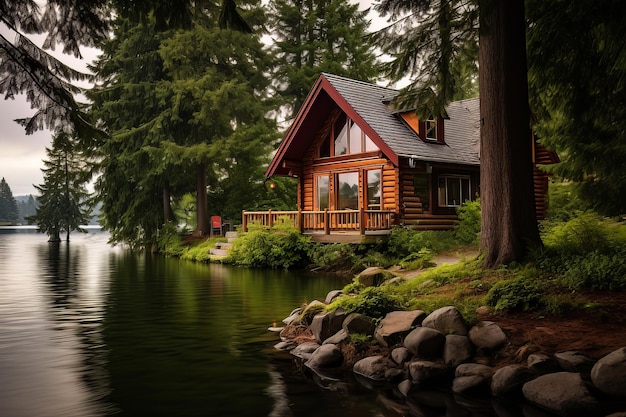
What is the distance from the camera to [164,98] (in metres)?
31.4

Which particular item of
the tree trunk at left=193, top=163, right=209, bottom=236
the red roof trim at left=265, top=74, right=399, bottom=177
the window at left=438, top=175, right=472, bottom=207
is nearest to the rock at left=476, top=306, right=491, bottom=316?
the red roof trim at left=265, top=74, right=399, bottom=177

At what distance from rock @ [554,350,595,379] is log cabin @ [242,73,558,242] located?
14.7 meters

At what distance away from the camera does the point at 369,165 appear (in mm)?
23500

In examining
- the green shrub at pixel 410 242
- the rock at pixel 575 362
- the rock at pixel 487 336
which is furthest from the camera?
the green shrub at pixel 410 242

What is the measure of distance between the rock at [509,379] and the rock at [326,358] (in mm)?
2235

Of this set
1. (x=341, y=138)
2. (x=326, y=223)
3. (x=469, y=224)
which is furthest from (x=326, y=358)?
(x=341, y=138)

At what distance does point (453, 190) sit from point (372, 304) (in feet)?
56.2

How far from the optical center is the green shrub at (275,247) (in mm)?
22875

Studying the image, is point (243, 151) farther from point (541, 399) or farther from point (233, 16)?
point (541, 399)

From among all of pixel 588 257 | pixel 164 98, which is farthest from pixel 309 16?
pixel 588 257

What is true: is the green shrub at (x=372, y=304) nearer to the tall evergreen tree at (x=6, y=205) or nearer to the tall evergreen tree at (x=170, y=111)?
the tall evergreen tree at (x=170, y=111)

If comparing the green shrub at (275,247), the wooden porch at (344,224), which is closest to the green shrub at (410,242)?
the wooden porch at (344,224)

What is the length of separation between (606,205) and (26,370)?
1094 cm

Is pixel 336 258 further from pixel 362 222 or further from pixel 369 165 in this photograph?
pixel 369 165
